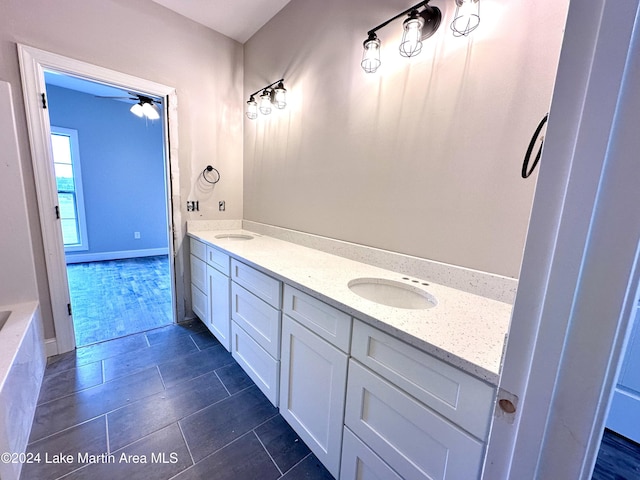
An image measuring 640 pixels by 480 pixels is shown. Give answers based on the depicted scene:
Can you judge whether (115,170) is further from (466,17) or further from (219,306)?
(466,17)

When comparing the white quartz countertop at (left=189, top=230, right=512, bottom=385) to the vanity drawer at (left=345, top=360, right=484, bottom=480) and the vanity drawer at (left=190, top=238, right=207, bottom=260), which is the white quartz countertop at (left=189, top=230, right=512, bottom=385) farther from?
the vanity drawer at (left=190, top=238, right=207, bottom=260)

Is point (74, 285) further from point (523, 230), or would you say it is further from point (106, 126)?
point (523, 230)

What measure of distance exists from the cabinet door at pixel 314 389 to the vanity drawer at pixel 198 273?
1.12 meters

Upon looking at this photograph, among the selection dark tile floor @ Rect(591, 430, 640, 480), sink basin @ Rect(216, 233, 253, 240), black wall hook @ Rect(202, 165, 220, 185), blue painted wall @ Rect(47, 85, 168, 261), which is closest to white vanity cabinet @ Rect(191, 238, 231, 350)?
sink basin @ Rect(216, 233, 253, 240)

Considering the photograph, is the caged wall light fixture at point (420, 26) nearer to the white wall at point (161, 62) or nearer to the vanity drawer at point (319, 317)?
the vanity drawer at point (319, 317)

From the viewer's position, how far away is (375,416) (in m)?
0.88

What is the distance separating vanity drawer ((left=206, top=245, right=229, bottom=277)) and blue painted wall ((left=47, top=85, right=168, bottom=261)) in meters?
3.49

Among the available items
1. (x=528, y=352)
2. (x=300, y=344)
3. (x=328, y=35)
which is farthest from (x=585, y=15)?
(x=328, y=35)

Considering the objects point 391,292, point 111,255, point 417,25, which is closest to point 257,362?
point 391,292

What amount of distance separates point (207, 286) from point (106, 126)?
390 centimetres

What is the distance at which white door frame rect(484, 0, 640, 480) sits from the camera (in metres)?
0.29

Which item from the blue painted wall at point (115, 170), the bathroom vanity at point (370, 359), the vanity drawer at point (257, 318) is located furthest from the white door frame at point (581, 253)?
the blue painted wall at point (115, 170)

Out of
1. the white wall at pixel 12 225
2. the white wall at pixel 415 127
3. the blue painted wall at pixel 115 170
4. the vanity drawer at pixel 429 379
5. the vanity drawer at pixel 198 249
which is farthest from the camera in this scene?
the blue painted wall at pixel 115 170

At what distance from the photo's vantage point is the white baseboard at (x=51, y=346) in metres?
1.81
